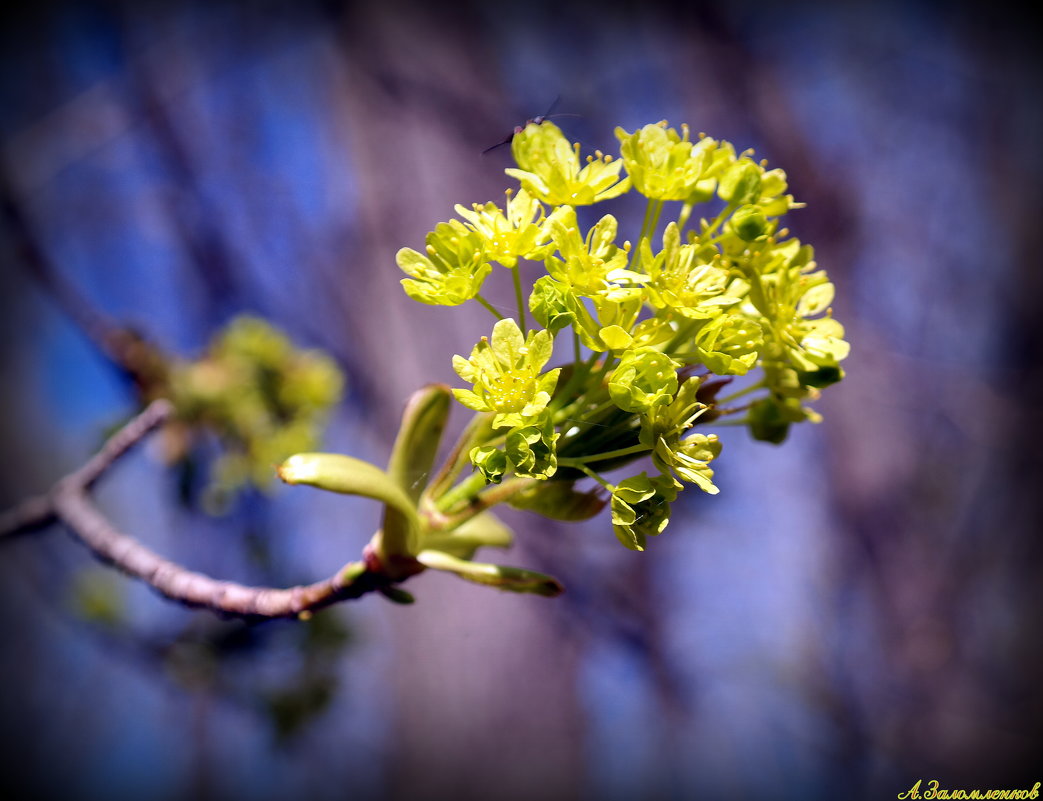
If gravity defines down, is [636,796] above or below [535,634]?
below

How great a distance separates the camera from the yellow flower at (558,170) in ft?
2.62

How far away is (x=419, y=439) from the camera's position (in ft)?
2.92

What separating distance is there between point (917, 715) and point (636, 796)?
1.69 metres

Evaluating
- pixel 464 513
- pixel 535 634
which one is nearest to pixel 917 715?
pixel 535 634

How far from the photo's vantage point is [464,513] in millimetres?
848

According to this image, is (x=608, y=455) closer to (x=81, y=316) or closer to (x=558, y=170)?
(x=558, y=170)

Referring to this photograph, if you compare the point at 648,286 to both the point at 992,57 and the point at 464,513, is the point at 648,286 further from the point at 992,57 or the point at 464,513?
the point at 992,57

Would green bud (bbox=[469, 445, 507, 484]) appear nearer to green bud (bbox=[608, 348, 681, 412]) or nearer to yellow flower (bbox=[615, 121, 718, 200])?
green bud (bbox=[608, 348, 681, 412])

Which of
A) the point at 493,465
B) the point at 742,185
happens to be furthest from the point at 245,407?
the point at 742,185

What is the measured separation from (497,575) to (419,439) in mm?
204

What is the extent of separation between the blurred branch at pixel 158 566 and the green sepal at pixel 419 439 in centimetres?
11

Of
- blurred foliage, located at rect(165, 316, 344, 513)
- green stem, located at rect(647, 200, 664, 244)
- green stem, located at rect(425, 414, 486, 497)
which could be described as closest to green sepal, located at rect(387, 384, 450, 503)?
green stem, located at rect(425, 414, 486, 497)

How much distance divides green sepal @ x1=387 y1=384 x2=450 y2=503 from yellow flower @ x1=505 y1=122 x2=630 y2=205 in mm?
279

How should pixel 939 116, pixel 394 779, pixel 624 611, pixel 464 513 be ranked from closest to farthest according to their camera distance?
pixel 464 513
pixel 394 779
pixel 624 611
pixel 939 116
